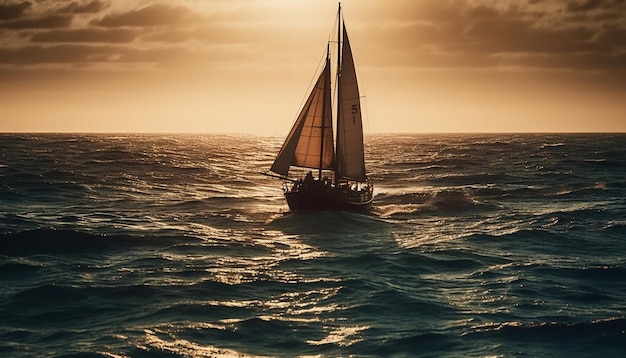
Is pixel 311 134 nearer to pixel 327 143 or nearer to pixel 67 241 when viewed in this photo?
pixel 327 143

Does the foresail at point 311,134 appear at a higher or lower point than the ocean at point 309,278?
higher

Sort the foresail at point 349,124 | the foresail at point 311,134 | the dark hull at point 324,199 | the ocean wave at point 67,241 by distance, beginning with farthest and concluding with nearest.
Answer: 1. the dark hull at point 324,199
2. the foresail at point 349,124
3. the foresail at point 311,134
4. the ocean wave at point 67,241

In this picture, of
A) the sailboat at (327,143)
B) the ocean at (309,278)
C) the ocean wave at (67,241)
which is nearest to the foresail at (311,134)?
the sailboat at (327,143)

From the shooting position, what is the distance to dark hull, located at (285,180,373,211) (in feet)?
188

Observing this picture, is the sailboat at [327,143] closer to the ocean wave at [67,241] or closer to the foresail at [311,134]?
the foresail at [311,134]

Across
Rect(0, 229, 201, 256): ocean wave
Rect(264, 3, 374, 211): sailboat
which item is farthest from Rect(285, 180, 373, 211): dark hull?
Rect(0, 229, 201, 256): ocean wave

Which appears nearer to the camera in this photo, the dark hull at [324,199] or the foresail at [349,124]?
the foresail at [349,124]

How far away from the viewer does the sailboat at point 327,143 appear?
185 feet

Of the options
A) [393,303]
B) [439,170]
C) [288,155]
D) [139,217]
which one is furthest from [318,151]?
[439,170]

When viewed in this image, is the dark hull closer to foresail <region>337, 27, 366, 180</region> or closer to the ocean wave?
foresail <region>337, 27, 366, 180</region>

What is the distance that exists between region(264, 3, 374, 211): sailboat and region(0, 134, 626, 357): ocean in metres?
1.65

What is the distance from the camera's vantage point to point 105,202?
68188 millimetres

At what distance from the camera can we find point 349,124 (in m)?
58.4

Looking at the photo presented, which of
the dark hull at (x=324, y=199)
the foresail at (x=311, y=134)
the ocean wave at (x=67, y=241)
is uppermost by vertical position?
the foresail at (x=311, y=134)
